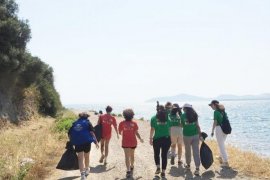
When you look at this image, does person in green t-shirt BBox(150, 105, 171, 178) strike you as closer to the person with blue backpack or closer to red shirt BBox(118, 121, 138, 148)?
red shirt BBox(118, 121, 138, 148)

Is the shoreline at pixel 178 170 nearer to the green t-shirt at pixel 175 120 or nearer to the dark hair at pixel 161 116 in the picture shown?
the green t-shirt at pixel 175 120

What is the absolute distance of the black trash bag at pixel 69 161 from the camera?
13297 millimetres

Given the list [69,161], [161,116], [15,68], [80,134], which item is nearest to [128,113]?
[161,116]

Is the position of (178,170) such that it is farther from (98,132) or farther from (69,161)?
(69,161)

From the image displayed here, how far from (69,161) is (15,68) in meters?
19.5

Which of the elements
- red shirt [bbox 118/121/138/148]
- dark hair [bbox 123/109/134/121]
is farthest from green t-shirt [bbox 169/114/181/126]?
dark hair [bbox 123/109/134/121]

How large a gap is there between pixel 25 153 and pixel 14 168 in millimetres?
3204

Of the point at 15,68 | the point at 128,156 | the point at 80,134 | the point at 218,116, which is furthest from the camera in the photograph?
the point at 15,68

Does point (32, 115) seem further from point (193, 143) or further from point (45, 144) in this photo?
point (193, 143)

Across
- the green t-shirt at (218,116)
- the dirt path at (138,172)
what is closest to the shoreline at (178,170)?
the dirt path at (138,172)

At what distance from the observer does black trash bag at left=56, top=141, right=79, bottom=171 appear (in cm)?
1330

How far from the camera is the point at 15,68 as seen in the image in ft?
102

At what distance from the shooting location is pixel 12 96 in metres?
34.8

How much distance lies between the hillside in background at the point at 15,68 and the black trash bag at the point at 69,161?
57.1 feet
